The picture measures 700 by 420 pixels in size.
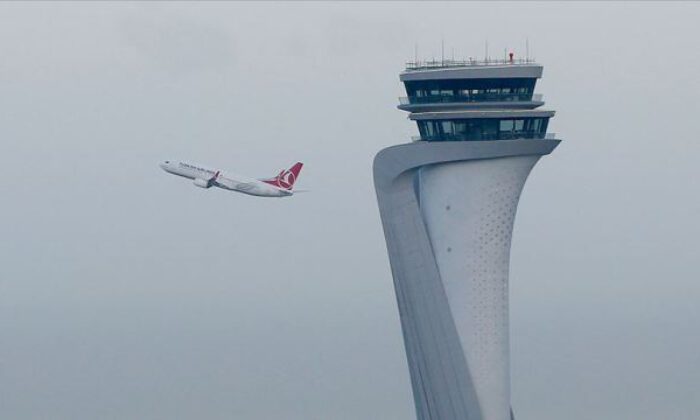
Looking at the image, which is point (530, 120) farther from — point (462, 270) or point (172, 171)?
point (172, 171)

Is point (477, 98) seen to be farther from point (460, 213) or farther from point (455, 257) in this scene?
point (455, 257)

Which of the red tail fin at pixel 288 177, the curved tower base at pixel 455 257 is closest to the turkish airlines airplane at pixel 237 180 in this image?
the red tail fin at pixel 288 177

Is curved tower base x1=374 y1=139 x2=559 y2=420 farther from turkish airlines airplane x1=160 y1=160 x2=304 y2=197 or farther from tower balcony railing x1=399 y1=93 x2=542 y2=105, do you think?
turkish airlines airplane x1=160 y1=160 x2=304 y2=197

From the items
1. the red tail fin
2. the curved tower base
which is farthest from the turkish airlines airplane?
the curved tower base

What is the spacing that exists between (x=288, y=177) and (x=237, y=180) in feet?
14.5

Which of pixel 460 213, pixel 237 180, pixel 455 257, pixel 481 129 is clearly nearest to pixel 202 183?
pixel 237 180

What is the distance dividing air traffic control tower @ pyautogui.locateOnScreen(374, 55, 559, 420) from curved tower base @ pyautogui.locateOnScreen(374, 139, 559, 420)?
6 centimetres

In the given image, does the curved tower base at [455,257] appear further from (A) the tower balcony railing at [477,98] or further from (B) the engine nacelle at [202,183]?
(B) the engine nacelle at [202,183]

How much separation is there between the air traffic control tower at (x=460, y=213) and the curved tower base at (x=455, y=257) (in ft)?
0.19

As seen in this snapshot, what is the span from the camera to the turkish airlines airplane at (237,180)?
116 metres

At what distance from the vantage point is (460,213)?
334 ft

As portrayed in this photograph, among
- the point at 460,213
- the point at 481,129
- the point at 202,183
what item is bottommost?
the point at 460,213

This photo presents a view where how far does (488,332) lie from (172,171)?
30102mm

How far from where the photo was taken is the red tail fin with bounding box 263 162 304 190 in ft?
380
